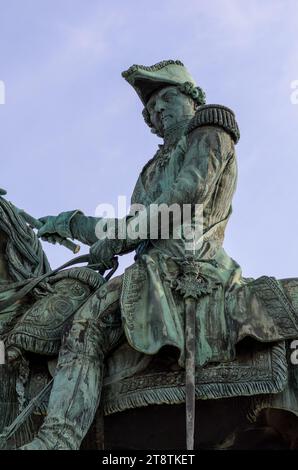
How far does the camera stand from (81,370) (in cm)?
1098

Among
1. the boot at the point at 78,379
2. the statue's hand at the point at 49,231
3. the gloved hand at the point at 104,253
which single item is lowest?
the boot at the point at 78,379

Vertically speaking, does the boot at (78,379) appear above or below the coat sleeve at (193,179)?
below

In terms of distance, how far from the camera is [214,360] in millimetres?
10977

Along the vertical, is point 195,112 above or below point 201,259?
above

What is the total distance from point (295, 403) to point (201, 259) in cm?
139

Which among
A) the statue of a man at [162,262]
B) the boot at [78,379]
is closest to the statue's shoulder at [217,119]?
the statue of a man at [162,262]

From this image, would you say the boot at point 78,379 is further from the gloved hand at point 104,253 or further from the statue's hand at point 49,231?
the statue's hand at point 49,231

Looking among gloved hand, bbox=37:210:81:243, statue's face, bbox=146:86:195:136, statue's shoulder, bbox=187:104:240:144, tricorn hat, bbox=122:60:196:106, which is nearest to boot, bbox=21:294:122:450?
gloved hand, bbox=37:210:81:243

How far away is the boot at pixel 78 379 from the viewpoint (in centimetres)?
1062

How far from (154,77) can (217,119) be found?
0.89 m

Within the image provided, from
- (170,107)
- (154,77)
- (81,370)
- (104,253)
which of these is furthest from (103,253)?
(154,77)
